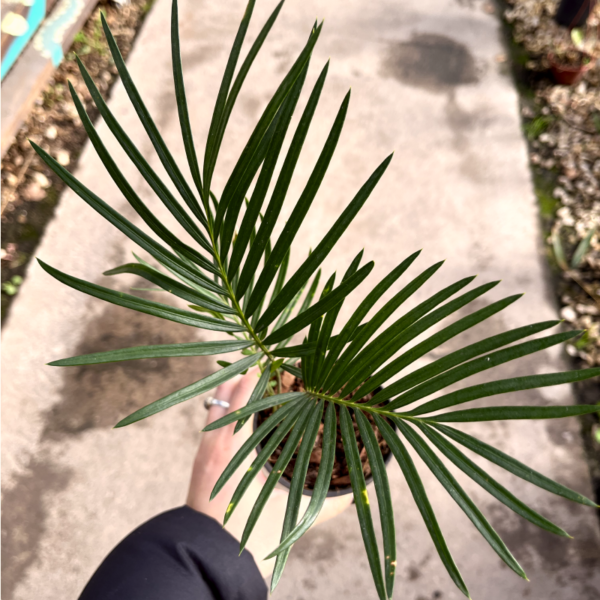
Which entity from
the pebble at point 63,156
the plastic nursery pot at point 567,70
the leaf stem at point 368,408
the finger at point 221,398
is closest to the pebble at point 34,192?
the pebble at point 63,156

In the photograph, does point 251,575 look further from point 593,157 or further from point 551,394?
point 593,157

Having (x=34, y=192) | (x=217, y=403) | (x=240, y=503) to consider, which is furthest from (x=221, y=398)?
(x=34, y=192)

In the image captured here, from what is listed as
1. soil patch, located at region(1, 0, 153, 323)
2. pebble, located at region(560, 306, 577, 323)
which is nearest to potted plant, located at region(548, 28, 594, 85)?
pebble, located at region(560, 306, 577, 323)

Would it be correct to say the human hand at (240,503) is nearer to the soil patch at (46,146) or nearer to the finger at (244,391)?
the finger at (244,391)

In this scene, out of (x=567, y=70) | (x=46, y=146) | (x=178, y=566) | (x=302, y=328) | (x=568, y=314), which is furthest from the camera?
(x=567, y=70)

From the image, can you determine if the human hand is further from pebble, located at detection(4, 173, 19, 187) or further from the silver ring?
pebble, located at detection(4, 173, 19, 187)

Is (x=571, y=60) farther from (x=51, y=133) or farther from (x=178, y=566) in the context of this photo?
(x=178, y=566)
